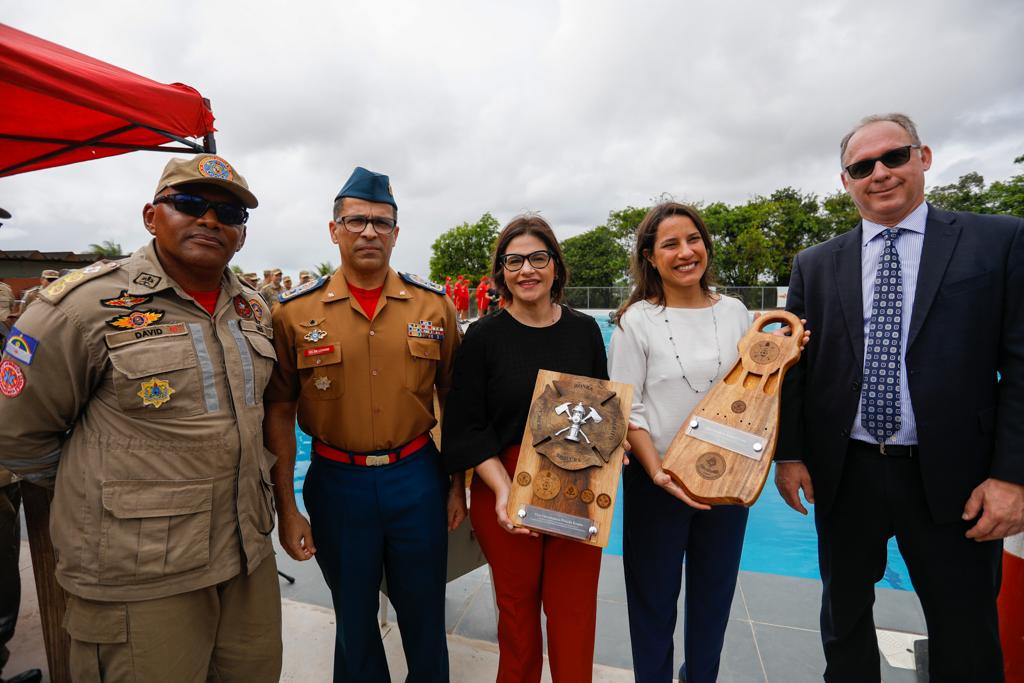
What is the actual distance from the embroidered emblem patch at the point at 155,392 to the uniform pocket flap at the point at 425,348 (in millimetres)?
889

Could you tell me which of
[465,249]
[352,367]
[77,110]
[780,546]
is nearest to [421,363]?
[352,367]

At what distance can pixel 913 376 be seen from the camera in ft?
5.79

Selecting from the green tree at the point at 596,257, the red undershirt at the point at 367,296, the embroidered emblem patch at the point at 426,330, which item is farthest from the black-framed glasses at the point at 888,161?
the green tree at the point at 596,257

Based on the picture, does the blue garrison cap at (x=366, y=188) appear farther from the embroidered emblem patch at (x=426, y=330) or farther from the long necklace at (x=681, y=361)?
A: the long necklace at (x=681, y=361)

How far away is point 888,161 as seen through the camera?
184cm

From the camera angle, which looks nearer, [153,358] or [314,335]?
[153,358]

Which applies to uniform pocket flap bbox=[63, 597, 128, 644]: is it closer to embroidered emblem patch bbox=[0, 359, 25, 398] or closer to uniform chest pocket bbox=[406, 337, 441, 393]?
embroidered emblem patch bbox=[0, 359, 25, 398]

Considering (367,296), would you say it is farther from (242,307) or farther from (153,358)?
(153,358)

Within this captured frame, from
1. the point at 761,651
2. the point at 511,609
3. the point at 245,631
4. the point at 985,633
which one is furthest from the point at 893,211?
the point at 245,631

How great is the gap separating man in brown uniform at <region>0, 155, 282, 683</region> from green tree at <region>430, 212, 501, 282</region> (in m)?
42.1

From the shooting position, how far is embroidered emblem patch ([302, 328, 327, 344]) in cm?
205

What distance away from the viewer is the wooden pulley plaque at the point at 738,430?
170 cm

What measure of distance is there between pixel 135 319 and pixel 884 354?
2.72 m

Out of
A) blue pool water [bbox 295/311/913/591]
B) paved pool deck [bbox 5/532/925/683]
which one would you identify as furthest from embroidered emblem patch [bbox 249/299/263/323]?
blue pool water [bbox 295/311/913/591]
